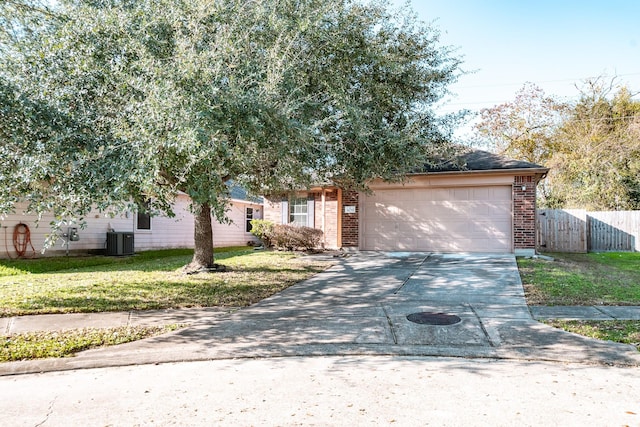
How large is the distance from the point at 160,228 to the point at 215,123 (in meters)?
13.9

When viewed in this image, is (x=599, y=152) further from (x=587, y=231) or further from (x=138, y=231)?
(x=138, y=231)

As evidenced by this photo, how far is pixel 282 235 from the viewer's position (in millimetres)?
15414

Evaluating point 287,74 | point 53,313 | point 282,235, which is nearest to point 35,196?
point 53,313

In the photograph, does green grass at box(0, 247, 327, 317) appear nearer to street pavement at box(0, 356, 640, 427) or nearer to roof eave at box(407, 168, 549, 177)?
street pavement at box(0, 356, 640, 427)

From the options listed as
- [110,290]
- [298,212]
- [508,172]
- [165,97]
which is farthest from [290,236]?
[165,97]

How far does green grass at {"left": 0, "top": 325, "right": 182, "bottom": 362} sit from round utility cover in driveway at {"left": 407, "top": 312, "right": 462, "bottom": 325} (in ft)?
10.7

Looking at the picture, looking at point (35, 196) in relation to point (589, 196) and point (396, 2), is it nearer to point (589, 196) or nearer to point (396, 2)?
point (396, 2)

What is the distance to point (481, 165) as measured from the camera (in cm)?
1378

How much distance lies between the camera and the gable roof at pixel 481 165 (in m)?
12.9

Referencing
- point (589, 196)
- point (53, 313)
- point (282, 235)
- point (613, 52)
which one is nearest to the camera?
point (53, 313)

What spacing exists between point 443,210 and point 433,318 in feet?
27.4

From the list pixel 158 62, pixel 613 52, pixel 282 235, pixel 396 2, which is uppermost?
pixel 613 52

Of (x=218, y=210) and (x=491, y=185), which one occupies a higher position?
(x=491, y=185)

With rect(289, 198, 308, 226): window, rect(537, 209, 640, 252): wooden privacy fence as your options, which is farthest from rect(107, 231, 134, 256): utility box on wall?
rect(537, 209, 640, 252): wooden privacy fence
